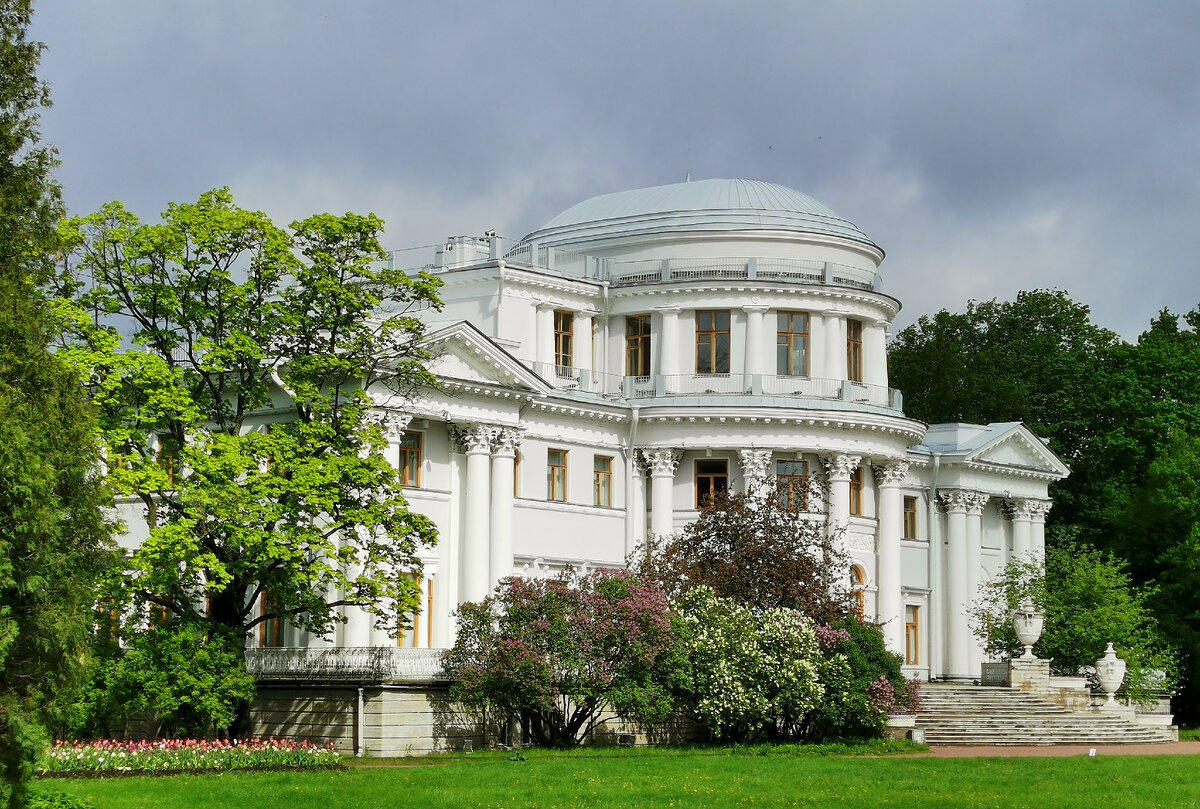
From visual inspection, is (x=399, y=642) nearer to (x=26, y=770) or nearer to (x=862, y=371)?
(x=862, y=371)

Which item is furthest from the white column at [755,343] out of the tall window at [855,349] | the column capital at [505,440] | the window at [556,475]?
the column capital at [505,440]

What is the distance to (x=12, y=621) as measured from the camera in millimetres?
21641

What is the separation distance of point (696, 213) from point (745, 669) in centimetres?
1855

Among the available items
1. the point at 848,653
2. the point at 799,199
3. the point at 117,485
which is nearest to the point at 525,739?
the point at 848,653

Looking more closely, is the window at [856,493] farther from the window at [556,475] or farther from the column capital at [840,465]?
the window at [556,475]

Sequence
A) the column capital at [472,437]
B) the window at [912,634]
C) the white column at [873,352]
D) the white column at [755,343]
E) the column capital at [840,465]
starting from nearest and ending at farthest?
the column capital at [472,437], the column capital at [840,465], the white column at [755,343], the white column at [873,352], the window at [912,634]

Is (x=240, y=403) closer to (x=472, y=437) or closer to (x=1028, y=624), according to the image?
(x=472, y=437)

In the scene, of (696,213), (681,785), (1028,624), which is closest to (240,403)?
(681,785)

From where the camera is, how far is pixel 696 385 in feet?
180

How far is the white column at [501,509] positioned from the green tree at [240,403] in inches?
323

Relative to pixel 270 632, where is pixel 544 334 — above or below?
above

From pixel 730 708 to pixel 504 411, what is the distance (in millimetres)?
11959

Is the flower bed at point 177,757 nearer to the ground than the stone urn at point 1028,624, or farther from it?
nearer to the ground

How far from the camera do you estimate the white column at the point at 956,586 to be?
61.8 metres
